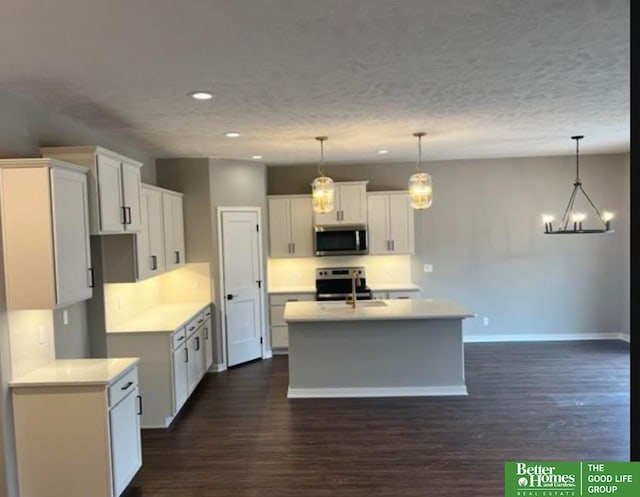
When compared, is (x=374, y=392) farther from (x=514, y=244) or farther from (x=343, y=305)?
(x=514, y=244)

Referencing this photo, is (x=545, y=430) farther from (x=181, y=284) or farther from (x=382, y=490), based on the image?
(x=181, y=284)

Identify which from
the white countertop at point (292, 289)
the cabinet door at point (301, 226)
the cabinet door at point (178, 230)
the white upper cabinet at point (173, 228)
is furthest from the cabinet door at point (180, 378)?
the cabinet door at point (301, 226)

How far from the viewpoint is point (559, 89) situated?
328 centimetres

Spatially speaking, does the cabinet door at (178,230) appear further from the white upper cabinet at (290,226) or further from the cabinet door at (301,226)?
the cabinet door at (301,226)

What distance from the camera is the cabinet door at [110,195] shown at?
11.1 ft

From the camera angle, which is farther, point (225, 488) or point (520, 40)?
point (225, 488)

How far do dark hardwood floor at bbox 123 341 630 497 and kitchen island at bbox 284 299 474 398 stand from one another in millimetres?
182

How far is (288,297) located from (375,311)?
6.58ft

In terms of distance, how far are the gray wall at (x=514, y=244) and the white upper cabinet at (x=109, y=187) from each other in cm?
320

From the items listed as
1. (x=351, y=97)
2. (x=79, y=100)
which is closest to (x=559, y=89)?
(x=351, y=97)

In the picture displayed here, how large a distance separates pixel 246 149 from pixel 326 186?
1.19m

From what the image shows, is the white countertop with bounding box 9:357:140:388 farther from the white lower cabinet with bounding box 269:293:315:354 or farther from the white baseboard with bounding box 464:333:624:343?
the white baseboard with bounding box 464:333:624:343
